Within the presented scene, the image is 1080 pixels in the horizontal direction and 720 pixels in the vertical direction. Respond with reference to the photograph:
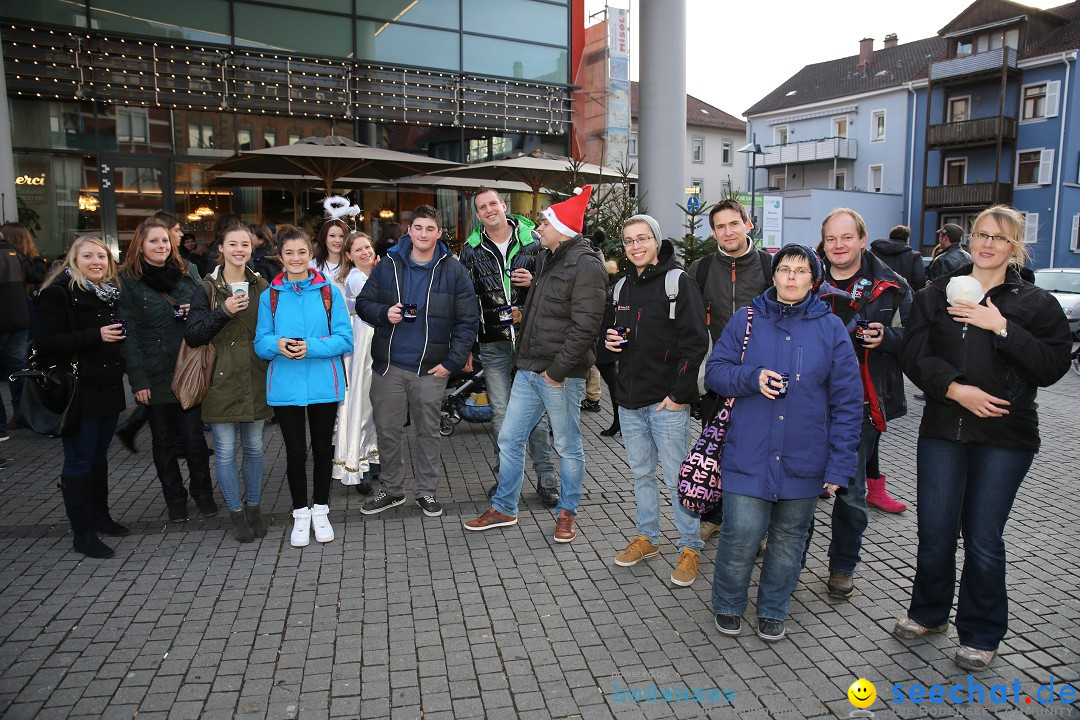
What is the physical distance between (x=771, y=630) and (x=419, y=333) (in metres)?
3.03

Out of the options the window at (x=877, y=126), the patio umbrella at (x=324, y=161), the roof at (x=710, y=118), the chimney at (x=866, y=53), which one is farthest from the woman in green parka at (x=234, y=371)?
the roof at (x=710, y=118)

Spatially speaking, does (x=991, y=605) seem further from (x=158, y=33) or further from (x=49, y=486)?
(x=158, y=33)

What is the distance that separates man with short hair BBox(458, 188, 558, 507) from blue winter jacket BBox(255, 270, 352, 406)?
126 centimetres

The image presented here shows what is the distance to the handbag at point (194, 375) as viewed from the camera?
5.10 meters

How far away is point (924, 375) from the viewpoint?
11.8ft

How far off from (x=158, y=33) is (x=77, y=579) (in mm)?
13361

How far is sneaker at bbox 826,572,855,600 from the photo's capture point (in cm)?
429

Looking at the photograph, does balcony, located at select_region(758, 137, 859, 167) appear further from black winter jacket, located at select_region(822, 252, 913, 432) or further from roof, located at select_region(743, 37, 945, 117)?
black winter jacket, located at select_region(822, 252, 913, 432)

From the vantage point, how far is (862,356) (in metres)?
4.23

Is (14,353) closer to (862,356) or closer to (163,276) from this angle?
(163,276)

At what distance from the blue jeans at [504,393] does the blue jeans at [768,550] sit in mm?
2253

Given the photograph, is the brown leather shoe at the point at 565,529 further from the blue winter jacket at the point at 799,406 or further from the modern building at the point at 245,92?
the modern building at the point at 245,92

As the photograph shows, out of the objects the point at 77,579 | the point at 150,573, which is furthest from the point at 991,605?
the point at 77,579

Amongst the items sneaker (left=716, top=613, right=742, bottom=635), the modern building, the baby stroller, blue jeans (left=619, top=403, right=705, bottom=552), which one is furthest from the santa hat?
the modern building
